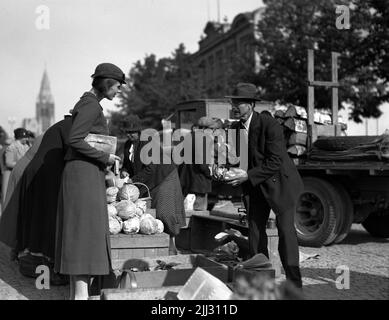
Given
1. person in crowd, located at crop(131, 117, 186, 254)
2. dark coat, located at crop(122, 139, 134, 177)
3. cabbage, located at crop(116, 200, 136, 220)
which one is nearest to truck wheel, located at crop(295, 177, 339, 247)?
person in crowd, located at crop(131, 117, 186, 254)

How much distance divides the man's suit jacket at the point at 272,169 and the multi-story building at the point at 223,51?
26.0 m

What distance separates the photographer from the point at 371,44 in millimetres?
21844

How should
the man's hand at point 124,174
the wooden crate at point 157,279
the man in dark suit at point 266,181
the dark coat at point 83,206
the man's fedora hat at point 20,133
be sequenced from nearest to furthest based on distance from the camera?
1. the wooden crate at point 157,279
2. the dark coat at point 83,206
3. the man in dark suit at point 266,181
4. the man's hand at point 124,174
5. the man's fedora hat at point 20,133

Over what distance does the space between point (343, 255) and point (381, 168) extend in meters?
1.25

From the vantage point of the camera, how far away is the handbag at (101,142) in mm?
4449

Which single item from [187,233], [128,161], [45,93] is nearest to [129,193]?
[128,161]

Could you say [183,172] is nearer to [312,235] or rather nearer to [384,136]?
[312,235]

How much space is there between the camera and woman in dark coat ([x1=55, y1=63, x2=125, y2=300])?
14.3 ft

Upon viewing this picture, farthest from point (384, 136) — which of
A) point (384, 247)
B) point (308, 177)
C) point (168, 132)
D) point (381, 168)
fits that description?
point (168, 132)

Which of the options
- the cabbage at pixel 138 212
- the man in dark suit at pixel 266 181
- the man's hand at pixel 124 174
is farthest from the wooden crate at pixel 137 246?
the man's hand at pixel 124 174

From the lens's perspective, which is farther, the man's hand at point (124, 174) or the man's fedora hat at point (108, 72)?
the man's hand at point (124, 174)

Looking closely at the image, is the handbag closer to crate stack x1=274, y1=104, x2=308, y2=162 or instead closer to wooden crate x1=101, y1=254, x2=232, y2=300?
wooden crate x1=101, y1=254, x2=232, y2=300

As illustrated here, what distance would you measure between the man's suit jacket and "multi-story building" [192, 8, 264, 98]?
2595 centimetres

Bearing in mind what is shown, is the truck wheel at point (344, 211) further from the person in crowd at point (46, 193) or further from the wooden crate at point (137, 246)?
the person in crowd at point (46, 193)
